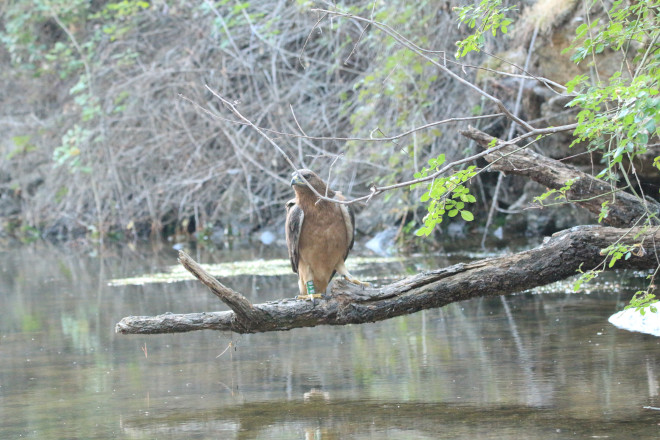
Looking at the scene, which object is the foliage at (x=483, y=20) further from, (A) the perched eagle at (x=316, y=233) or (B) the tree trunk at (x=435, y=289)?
(A) the perched eagle at (x=316, y=233)

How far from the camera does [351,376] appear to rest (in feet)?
17.0

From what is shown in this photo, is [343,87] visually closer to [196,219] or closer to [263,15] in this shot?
[263,15]

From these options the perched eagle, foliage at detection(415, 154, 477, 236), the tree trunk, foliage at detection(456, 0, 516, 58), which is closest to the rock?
the tree trunk

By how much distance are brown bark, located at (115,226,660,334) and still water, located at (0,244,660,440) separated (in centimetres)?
42

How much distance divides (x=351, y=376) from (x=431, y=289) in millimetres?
785

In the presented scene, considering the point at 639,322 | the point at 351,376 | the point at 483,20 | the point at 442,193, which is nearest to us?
the point at 442,193

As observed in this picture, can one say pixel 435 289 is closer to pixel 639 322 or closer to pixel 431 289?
pixel 431 289

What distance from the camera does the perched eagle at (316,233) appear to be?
5984 millimetres

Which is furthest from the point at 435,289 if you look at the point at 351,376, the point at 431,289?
the point at 351,376

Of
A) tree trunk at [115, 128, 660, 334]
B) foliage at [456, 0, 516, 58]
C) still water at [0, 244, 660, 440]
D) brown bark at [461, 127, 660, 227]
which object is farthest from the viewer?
brown bark at [461, 127, 660, 227]

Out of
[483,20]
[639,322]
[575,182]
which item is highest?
[483,20]

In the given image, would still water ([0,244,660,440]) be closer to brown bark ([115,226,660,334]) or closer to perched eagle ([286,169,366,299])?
brown bark ([115,226,660,334])

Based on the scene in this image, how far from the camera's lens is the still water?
4.20m

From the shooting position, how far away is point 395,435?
4.00 metres
